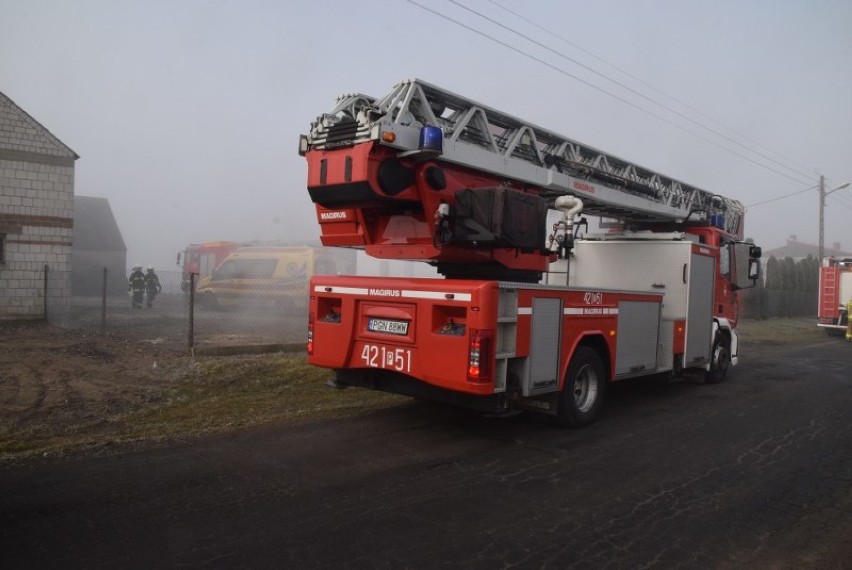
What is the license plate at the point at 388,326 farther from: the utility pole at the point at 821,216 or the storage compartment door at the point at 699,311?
the utility pole at the point at 821,216

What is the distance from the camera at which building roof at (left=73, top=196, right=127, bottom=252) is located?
36625mm

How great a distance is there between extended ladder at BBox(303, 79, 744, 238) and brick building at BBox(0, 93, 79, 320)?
12214mm

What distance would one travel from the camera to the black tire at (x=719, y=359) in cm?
993

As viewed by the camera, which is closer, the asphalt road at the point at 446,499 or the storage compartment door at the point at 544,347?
the asphalt road at the point at 446,499

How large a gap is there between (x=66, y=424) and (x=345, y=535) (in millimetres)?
4025

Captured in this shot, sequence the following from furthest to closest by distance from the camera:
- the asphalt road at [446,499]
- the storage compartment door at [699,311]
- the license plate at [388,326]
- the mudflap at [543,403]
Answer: the storage compartment door at [699,311], the mudflap at [543,403], the license plate at [388,326], the asphalt road at [446,499]

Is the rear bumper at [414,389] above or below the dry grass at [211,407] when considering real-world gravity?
above

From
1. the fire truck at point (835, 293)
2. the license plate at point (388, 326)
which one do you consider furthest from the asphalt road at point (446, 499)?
the fire truck at point (835, 293)

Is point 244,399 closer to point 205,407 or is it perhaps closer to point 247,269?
point 205,407

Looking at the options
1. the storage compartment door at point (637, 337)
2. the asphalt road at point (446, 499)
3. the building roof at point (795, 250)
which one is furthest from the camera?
the building roof at point (795, 250)

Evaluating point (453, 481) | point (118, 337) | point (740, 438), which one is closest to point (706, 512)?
point (453, 481)

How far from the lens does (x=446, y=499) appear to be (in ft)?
14.7

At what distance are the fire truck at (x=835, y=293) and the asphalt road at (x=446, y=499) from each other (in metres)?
19.3

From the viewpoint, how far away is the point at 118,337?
39.7 feet
